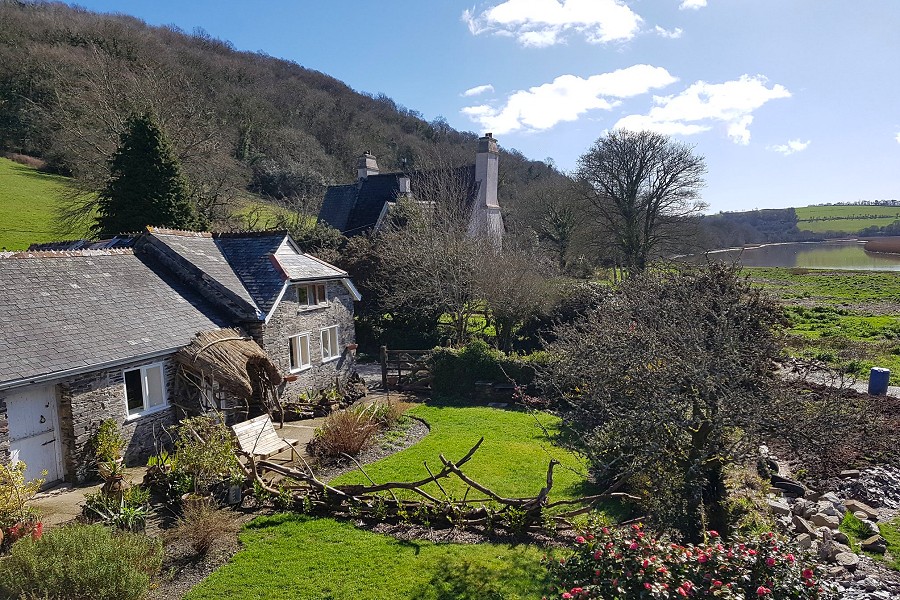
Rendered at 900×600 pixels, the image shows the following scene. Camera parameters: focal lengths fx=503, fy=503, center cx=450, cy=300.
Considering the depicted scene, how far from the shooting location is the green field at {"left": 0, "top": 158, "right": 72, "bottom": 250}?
30.1 metres

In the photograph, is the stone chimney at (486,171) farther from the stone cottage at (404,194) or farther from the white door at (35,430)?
the white door at (35,430)

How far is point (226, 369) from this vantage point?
1372 centimetres

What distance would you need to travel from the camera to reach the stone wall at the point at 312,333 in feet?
56.9

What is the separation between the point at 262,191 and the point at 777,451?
55990 mm

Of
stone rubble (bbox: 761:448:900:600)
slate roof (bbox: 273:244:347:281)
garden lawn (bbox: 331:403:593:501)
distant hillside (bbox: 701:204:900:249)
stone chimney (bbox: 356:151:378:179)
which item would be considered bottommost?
garden lawn (bbox: 331:403:593:501)

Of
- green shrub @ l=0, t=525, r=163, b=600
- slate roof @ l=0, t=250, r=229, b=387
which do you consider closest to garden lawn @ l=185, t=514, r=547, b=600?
green shrub @ l=0, t=525, r=163, b=600

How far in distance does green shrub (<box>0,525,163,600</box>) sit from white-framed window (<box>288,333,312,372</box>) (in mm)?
11591

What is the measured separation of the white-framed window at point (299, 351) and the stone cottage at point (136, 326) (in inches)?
1.5

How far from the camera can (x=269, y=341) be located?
55.5 ft

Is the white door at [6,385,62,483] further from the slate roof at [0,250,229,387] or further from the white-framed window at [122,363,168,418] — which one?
the white-framed window at [122,363,168,418]

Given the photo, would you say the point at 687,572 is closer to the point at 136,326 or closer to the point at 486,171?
the point at 136,326

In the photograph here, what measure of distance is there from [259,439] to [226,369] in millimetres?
2424

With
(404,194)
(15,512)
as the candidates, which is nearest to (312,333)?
(15,512)

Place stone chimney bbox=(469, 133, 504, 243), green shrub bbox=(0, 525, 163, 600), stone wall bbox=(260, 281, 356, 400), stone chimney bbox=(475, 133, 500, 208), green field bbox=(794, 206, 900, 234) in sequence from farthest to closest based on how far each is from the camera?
green field bbox=(794, 206, 900, 234) → stone chimney bbox=(475, 133, 500, 208) → stone chimney bbox=(469, 133, 504, 243) → stone wall bbox=(260, 281, 356, 400) → green shrub bbox=(0, 525, 163, 600)
